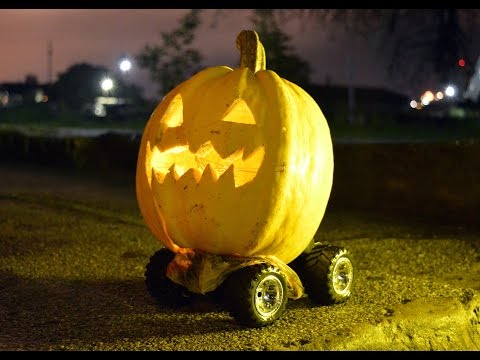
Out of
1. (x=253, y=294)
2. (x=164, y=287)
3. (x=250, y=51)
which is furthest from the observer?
(x=250, y=51)

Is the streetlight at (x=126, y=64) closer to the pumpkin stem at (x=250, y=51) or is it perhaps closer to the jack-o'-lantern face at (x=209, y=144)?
the pumpkin stem at (x=250, y=51)

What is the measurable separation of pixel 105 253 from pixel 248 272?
283 cm

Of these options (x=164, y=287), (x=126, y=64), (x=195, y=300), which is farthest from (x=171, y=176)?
(x=126, y=64)

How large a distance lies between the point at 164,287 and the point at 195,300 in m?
0.25

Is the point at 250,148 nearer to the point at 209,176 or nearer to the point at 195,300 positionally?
the point at 209,176

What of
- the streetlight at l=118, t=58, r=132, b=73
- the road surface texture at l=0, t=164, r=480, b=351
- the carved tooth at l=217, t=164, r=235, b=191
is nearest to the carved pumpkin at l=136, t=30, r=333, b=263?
the carved tooth at l=217, t=164, r=235, b=191

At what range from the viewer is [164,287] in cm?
513

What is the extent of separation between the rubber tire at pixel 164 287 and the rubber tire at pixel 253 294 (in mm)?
476

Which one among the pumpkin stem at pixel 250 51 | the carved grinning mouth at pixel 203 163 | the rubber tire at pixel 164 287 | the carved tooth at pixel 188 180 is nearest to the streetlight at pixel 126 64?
the pumpkin stem at pixel 250 51

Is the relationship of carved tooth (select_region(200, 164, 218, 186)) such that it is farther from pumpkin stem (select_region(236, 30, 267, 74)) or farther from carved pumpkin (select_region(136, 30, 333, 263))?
pumpkin stem (select_region(236, 30, 267, 74))

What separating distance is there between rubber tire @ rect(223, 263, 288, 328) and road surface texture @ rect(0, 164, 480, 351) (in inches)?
3.3

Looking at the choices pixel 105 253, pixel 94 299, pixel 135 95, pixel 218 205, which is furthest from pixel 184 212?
pixel 135 95

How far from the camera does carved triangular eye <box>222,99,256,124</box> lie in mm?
4832

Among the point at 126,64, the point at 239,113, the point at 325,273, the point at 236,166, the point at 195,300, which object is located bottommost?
the point at 195,300
